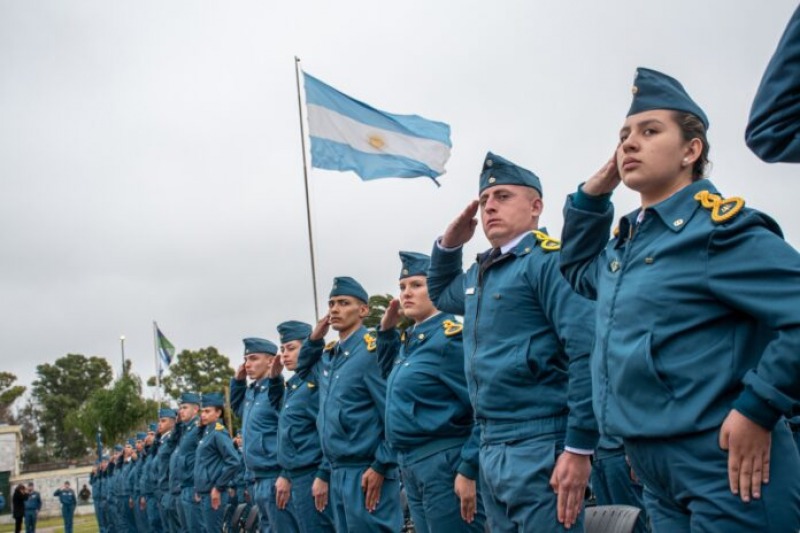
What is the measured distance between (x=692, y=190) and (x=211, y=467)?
9.91m

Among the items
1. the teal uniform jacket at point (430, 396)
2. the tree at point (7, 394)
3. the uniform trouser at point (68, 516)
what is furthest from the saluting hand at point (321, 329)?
the tree at point (7, 394)

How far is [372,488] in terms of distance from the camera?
6.16 meters

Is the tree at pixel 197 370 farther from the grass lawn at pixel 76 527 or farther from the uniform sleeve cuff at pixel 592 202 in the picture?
the uniform sleeve cuff at pixel 592 202

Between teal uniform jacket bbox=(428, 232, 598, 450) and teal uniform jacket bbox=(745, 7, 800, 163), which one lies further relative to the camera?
teal uniform jacket bbox=(428, 232, 598, 450)

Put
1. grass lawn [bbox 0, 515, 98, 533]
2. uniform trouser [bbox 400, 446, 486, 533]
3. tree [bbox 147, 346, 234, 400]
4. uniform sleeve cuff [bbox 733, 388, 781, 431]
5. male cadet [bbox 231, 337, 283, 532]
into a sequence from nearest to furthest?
uniform sleeve cuff [bbox 733, 388, 781, 431] → uniform trouser [bbox 400, 446, 486, 533] → male cadet [bbox 231, 337, 283, 532] → grass lawn [bbox 0, 515, 98, 533] → tree [bbox 147, 346, 234, 400]

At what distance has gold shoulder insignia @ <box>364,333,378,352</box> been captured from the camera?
689 cm

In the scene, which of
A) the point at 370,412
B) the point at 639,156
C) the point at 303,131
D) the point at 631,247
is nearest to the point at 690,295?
the point at 631,247

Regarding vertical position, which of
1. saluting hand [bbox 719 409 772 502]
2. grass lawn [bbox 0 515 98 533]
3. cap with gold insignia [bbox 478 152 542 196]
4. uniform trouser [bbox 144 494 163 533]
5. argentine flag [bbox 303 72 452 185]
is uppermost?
argentine flag [bbox 303 72 452 185]

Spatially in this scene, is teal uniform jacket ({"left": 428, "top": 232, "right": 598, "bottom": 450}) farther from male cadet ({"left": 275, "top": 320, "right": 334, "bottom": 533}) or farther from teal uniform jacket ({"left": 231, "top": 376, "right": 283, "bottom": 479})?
teal uniform jacket ({"left": 231, "top": 376, "right": 283, "bottom": 479})

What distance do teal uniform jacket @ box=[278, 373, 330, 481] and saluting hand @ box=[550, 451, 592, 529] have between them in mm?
4407

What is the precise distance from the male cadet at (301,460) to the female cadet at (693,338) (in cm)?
488

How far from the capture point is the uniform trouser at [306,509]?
7.47 m

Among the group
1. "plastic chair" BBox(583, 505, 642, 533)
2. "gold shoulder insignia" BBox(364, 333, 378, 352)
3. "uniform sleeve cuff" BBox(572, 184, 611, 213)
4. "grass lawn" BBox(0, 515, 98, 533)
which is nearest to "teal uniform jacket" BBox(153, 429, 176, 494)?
"gold shoulder insignia" BBox(364, 333, 378, 352)

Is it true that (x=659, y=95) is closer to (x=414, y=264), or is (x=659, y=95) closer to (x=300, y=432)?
(x=414, y=264)
